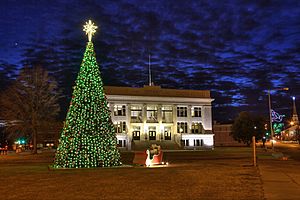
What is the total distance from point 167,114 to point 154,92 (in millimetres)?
4959

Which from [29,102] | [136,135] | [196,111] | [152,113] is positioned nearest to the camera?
[29,102]

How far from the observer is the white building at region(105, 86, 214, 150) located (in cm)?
6850

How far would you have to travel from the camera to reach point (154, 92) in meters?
72.3

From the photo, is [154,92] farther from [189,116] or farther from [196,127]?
[196,127]

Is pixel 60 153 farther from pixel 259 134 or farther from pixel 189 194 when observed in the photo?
pixel 259 134

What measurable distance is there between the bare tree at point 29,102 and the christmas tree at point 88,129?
30529 mm

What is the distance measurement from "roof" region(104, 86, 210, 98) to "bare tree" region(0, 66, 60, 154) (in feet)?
56.4

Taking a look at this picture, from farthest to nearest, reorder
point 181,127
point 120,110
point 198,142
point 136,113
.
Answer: point 181,127
point 198,142
point 136,113
point 120,110

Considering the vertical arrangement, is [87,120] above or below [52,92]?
below

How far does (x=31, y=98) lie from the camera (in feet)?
168

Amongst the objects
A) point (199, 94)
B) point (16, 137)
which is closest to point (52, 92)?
point (16, 137)

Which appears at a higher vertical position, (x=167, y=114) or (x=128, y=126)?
(x=167, y=114)

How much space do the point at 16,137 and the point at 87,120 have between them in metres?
36.3

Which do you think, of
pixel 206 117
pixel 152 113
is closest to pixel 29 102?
pixel 152 113
